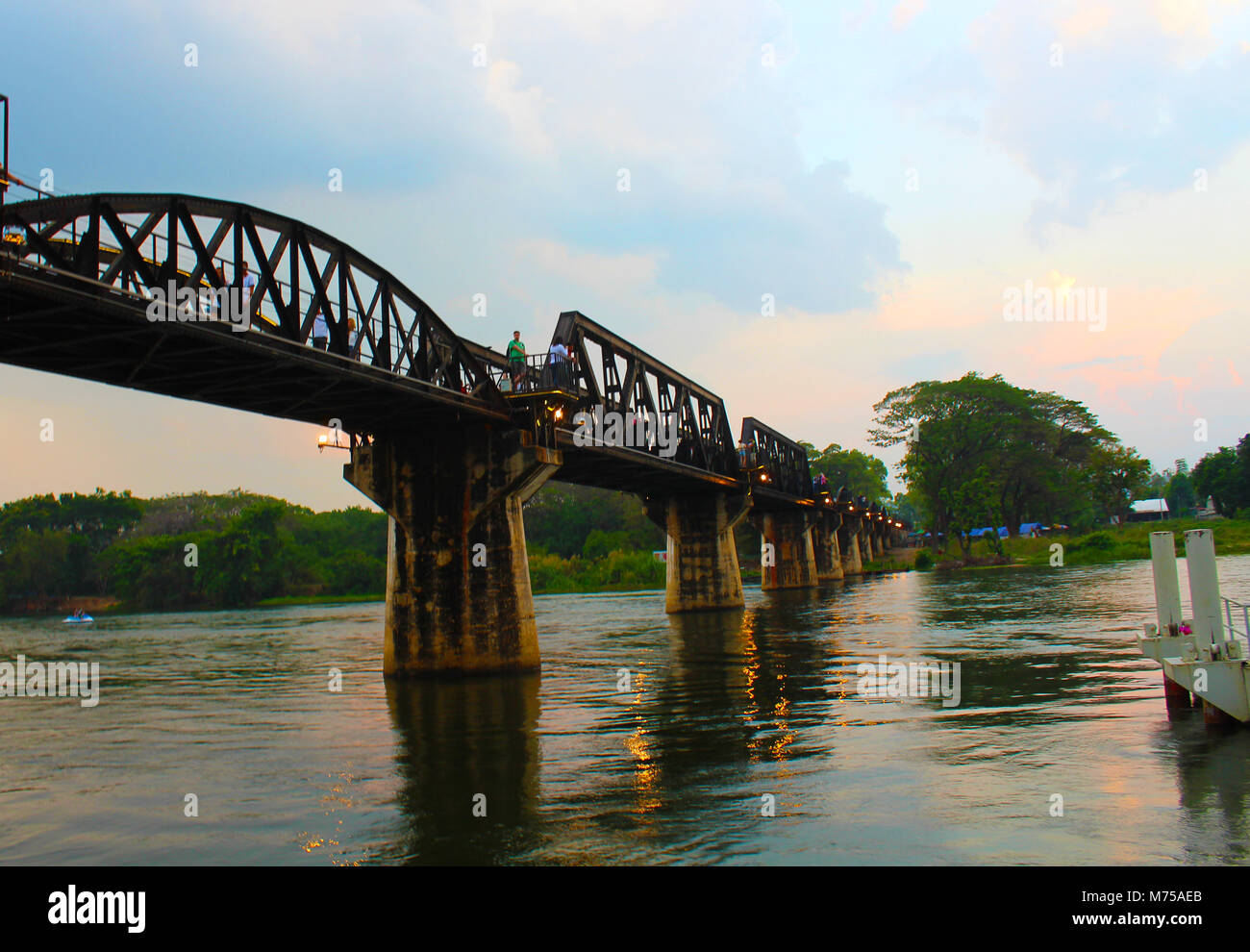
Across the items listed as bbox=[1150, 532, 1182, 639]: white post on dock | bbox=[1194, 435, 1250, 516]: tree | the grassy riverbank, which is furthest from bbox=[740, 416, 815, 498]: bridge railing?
bbox=[1194, 435, 1250, 516]: tree

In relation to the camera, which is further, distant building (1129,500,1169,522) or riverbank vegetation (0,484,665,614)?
distant building (1129,500,1169,522)

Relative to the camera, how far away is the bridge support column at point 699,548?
2469 inches

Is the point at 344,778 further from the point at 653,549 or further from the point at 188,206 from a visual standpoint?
the point at 653,549

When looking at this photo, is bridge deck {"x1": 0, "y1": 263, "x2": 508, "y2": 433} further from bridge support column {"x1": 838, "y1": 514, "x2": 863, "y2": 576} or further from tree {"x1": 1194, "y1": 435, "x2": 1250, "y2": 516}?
tree {"x1": 1194, "y1": 435, "x2": 1250, "y2": 516}

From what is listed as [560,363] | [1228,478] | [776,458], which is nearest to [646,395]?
[560,363]

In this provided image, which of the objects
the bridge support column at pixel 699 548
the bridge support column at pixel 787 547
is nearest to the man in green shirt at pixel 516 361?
the bridge support column at pixel 699 548

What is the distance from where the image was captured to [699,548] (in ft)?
210

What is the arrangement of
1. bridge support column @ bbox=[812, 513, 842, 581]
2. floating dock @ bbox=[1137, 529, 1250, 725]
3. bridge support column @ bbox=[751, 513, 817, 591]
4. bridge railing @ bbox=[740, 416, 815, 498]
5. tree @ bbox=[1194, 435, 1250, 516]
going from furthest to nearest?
tree @ bbox=[1194, 435, 1250, 516]
bridge support column @ bbox=[812, 513, 842, 581]
bridge support column @ bbox=[751, 513, 817, 591]
bridge railing @ bbox=[740, 416, 815, 498]
floating dock @ bbox=[1137, 529, 1250, 725]

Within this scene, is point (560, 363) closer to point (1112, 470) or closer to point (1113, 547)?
point (1113, 547)

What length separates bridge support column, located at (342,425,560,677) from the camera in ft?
93.4

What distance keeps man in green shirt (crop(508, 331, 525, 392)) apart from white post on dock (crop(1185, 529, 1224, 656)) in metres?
21.2

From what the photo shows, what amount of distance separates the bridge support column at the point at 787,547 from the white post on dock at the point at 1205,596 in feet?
273

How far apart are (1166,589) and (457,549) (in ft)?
64.8

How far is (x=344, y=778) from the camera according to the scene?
14.9 meters
